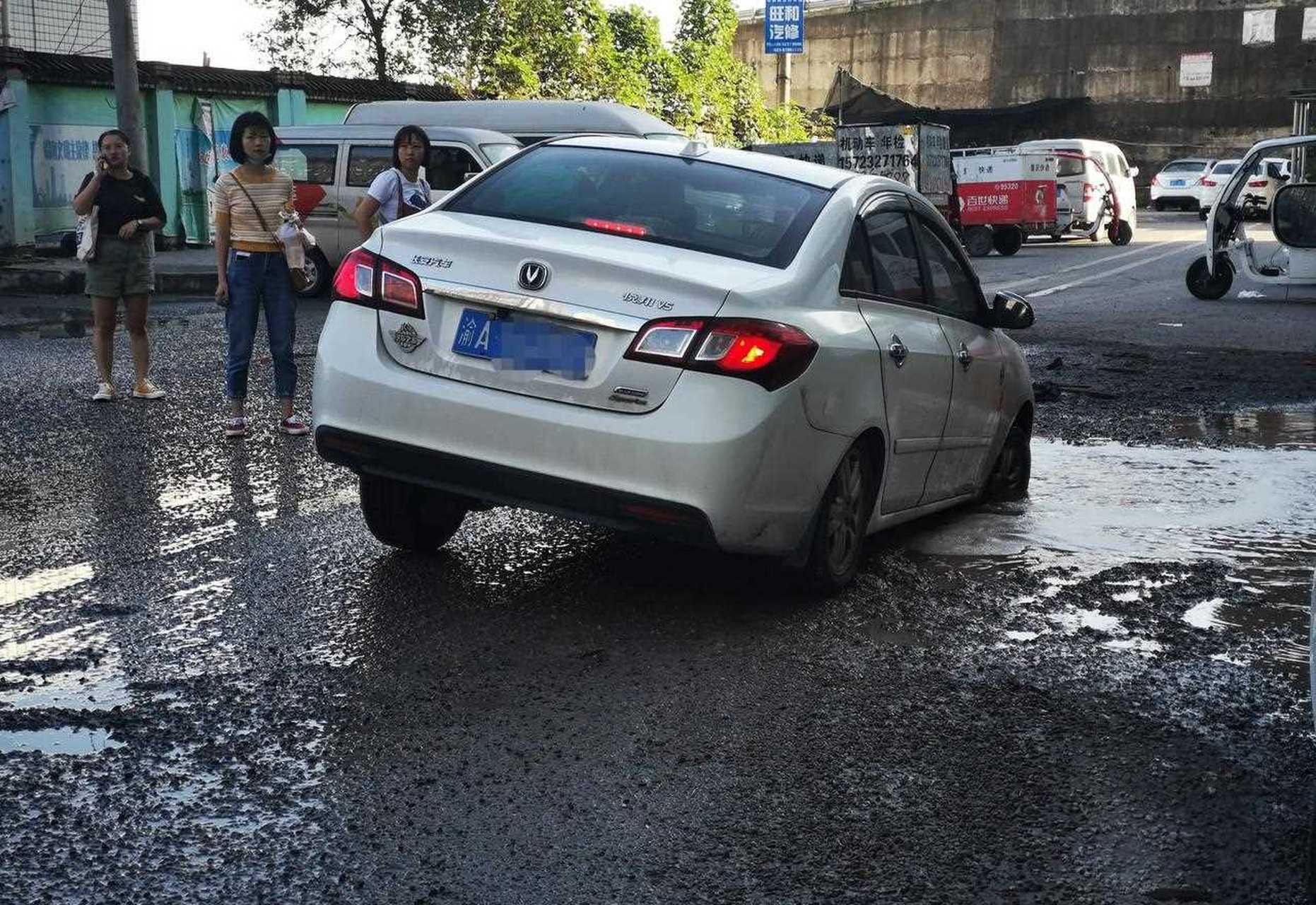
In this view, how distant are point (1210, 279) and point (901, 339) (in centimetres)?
1511

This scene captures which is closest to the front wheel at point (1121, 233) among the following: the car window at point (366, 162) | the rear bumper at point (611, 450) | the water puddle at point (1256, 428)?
the car window at point (366, 162)

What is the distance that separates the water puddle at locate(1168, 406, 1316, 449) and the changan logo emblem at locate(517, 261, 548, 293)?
5.57 m

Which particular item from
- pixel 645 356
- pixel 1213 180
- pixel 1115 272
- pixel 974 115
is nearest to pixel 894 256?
pixel 645 356

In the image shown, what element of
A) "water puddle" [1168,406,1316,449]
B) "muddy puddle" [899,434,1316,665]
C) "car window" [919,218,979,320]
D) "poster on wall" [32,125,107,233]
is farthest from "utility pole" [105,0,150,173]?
"car window" [919,218,979,320]

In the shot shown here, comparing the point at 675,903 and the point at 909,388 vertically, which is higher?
the point at 909,388

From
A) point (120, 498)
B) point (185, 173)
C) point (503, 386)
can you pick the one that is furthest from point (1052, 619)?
point (185, 173)

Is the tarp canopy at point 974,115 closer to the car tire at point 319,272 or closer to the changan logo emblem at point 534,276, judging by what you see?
the car tire at point 319,272

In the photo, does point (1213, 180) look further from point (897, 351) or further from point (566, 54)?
point (897, 351)

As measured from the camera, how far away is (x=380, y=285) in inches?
213

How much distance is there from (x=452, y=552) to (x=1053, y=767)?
277 cm

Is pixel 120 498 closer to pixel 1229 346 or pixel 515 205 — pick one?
pixel 515 205

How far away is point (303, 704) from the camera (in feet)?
14.4

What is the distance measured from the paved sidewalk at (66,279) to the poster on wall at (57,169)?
1.99 meters

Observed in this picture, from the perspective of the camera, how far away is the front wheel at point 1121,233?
33.6 meters
